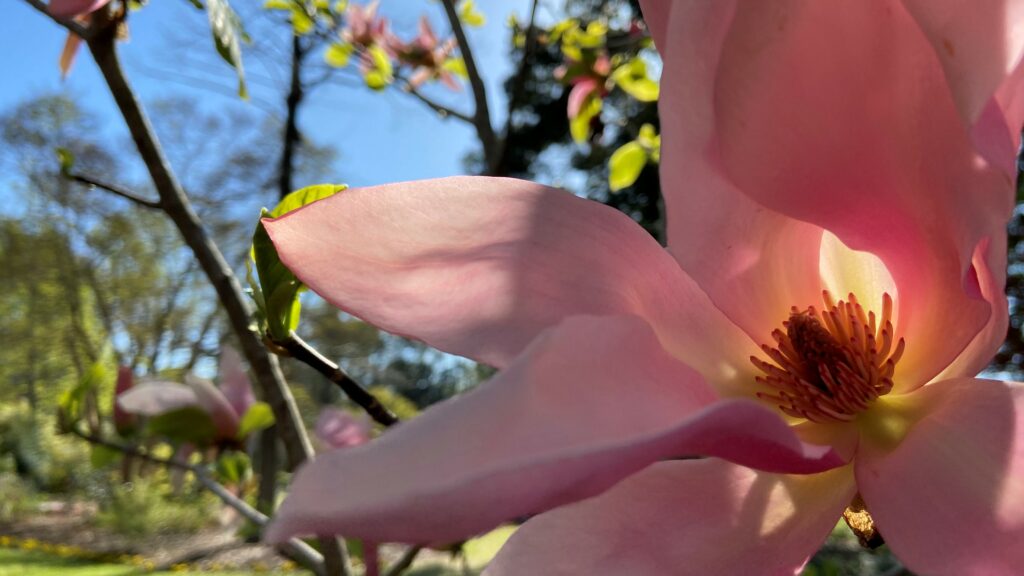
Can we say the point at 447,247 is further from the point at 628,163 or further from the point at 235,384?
the point at 628,163

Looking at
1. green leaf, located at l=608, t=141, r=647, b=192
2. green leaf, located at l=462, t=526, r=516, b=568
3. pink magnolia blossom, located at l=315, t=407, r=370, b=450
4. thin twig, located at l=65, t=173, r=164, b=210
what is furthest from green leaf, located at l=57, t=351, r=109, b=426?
green leaf, located at l=462, t=526, r=516, b=568

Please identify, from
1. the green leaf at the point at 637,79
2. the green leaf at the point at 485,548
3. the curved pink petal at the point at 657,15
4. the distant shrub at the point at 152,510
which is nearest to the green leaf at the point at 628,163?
the green leaf at the point at 637,79

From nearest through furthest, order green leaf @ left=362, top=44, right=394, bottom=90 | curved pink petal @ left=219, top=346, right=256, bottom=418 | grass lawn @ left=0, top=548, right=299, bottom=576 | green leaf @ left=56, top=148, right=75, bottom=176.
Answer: green leaf @ left=56, top=148, right=75, bottom=176
curved pink petal @ left=219, top=346, right=256, bottom=418
green leaf @ left=362, top=44, right=394, bottom=90
grass lawn @ left=0, top=548, right=299, bottom=576

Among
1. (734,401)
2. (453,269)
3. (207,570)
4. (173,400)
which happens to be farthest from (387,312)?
(207,570)

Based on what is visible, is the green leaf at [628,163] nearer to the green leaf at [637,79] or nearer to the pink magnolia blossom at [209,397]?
the green leaf at [637,79]

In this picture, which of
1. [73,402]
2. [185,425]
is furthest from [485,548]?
[185,425]

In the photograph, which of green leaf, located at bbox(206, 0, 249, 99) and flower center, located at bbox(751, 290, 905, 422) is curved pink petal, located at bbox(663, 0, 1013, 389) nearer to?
flower center, located at bbox(751, 290, 905, 422)
